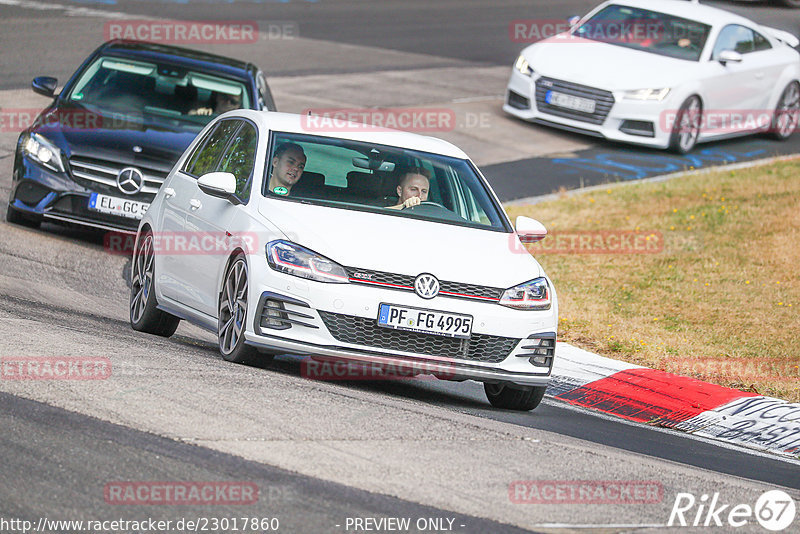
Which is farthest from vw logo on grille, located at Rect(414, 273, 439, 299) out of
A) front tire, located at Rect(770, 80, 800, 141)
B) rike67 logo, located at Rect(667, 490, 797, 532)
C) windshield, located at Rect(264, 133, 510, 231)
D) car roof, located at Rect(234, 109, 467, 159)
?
front tire, located at Rect(770, 80, 800, 141)

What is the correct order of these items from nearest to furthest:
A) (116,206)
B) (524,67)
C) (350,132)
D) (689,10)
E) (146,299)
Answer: (350,132) → (146,299) → (116,206) → (524,67) → (689,10)

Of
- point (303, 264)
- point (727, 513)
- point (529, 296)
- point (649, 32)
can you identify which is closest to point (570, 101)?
point (649, 32)

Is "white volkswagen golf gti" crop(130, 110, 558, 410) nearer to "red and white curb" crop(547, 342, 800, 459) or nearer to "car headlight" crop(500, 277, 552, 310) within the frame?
"car headlight" crop(500, 277, 552, 310)

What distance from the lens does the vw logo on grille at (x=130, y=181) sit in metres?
12.0

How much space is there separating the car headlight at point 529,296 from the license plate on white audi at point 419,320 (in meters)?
0.37

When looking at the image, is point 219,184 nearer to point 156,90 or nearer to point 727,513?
point 727,513

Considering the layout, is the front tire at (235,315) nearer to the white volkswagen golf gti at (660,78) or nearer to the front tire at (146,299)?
the front tire at (146,299)

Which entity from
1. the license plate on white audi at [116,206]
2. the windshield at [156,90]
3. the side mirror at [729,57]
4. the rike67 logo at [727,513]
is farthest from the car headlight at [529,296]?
the side mirror at [729,57]

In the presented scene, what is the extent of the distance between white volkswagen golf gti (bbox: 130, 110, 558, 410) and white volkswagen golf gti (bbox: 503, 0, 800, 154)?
10364 millimetres

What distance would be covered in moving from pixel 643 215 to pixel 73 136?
21.9ft

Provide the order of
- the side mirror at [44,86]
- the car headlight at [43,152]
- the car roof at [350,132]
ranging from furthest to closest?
the side mirror at [44,86] → the car headlight at [43,152] → the car roof at [350,132]

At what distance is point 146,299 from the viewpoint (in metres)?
9.41

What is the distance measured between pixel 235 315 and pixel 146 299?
1.66m

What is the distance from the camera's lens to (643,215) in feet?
51.2
